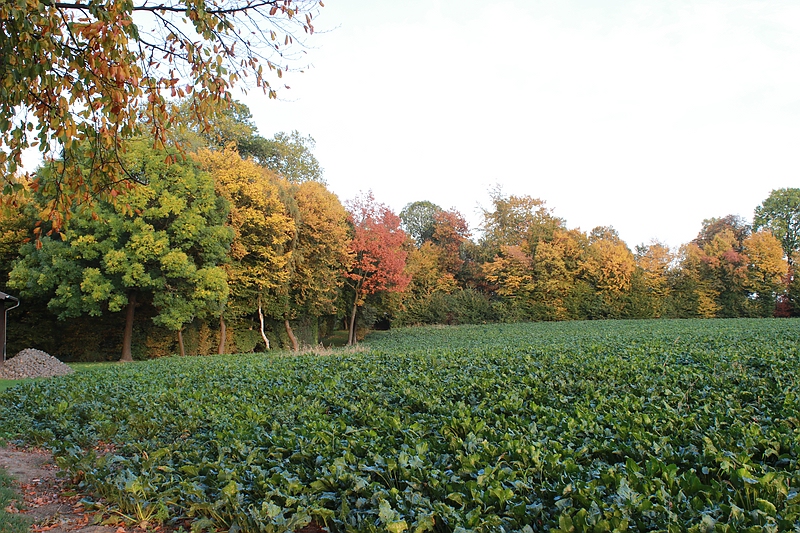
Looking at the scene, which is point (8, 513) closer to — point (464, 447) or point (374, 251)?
point (464, 447)

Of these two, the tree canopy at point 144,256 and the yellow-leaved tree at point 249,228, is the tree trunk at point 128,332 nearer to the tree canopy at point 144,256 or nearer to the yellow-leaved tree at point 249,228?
the tree canopy at point 144,256

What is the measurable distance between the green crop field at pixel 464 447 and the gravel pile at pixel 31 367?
8516 mm

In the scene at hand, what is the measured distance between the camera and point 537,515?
312cm

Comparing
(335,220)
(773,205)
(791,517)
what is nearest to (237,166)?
(335,220)

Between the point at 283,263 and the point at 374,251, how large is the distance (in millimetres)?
6098

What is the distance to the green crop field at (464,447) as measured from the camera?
308 cm

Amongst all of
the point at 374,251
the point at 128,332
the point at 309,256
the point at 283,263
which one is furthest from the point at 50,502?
the point at 374,251

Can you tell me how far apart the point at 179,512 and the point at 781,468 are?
4.55m

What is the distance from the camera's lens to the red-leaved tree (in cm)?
2842

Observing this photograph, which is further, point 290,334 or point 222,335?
point 290,334

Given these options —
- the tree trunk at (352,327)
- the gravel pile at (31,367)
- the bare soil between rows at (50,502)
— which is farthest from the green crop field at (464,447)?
the tree trunk at (352,327)

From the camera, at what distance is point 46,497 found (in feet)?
16.5

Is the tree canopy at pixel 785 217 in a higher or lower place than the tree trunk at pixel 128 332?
higher

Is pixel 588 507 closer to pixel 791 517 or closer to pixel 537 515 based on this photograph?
pixel 537 515
